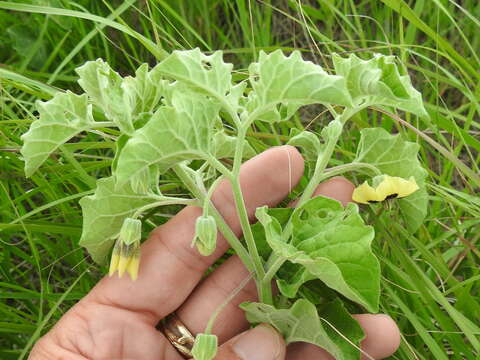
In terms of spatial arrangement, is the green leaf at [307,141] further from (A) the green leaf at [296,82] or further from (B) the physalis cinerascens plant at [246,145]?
(A) the green leaf at [296,82]

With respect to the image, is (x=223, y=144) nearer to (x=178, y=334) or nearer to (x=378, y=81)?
(x=378, y=81)

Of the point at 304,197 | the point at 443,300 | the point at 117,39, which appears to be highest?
the point at 117,39

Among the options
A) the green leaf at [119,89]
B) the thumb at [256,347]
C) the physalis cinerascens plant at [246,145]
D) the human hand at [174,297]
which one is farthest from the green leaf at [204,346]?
the green leaf at [119,89]

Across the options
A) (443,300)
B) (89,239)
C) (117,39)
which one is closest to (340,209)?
(443,300)

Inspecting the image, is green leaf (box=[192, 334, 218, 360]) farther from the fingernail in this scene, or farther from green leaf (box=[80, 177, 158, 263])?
green leaf (box=[80, 177, 158, 263])

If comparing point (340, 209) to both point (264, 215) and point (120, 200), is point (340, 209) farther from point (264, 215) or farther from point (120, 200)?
point (120, 200)

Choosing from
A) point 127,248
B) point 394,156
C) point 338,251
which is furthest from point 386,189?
point 127,248

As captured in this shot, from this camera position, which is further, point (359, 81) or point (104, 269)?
point (104, 269)
